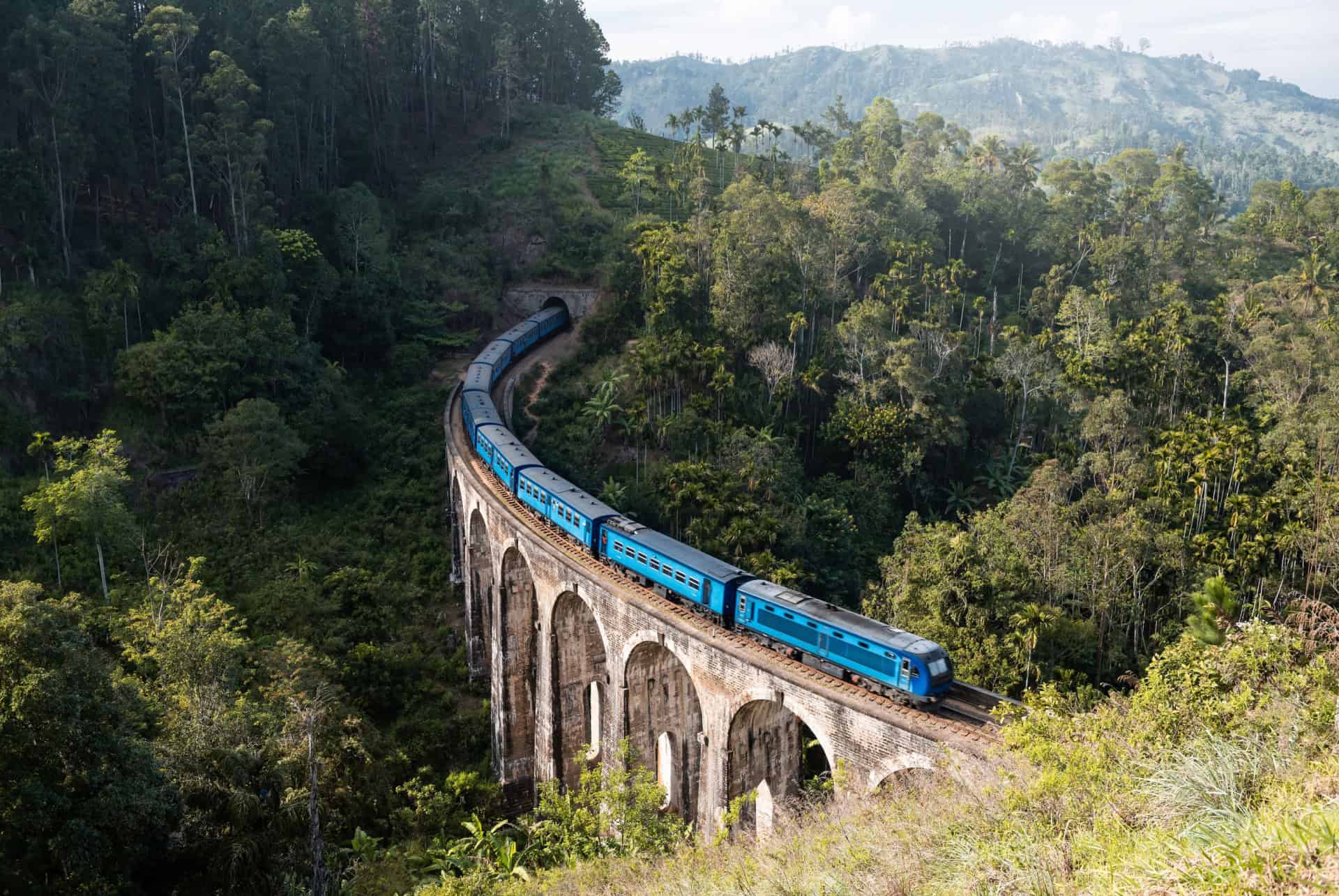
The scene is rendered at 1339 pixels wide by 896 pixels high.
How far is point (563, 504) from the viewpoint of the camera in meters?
32.5

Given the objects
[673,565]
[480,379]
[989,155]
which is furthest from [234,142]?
[989,155]

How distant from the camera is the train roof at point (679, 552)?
1032 inches

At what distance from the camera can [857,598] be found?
4422 cm

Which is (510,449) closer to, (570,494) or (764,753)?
(570,494)

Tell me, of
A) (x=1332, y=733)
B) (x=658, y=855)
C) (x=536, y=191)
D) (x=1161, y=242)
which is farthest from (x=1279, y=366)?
(x=536, y=191)

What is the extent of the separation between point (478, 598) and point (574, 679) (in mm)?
8844

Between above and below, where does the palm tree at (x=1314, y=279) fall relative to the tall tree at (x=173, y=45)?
below

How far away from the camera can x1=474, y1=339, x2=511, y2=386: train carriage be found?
53.9 metres

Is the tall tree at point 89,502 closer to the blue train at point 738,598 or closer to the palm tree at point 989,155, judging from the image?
the blue train at point 738,598

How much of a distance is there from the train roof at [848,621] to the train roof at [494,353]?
107 ft

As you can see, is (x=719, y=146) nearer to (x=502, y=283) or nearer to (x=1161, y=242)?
(x=502, y=283)

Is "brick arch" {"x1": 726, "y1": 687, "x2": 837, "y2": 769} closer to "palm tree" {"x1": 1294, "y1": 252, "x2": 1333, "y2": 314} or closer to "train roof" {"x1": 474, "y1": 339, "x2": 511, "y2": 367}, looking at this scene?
"train roof" {"x1": 474, "y1": 339, "x2": 511, "y2": 367}

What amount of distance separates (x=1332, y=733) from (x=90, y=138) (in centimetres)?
5558

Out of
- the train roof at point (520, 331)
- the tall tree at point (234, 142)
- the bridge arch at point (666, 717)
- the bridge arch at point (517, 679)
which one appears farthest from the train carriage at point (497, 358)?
→ the bridge arch at point (666, 717)
